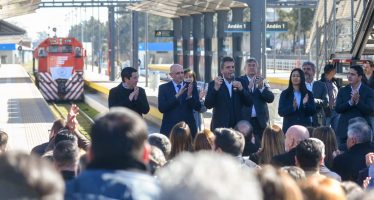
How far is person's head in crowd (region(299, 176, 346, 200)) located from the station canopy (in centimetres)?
2076

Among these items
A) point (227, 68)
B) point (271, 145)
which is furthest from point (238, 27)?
point (271, 145)

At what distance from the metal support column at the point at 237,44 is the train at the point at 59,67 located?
1220 centimetres

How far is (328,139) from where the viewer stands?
9.27 metres

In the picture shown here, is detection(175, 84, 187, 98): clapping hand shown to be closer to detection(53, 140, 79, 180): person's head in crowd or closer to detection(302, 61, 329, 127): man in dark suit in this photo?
detection(302, 61, 329, 127): man in dark suit

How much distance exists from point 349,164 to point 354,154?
0.17m

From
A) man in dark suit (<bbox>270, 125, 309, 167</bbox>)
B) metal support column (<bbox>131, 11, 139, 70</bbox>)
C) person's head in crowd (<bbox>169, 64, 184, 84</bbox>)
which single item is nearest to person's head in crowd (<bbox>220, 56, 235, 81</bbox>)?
person's head in crowd (<bbox>169, 64, 184, 84</bbox>)

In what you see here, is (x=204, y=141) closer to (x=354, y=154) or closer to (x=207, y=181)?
(x=354, y=154)

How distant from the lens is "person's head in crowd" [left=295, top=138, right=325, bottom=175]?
7.00 metres

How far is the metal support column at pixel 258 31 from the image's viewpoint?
2267 centimetres

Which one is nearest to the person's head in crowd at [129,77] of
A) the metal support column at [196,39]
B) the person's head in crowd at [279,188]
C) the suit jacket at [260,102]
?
the suit jacket at [260,102]

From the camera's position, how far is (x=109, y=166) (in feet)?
13.7

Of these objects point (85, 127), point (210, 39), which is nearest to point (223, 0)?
point (85, 127)

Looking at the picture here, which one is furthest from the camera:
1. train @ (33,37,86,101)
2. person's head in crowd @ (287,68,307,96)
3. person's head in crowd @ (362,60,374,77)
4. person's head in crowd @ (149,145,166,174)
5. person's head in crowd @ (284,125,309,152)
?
train @ (33,37,86,101)

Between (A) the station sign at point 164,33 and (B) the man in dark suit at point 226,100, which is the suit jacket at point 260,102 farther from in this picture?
(A) the station sign at point 164,33
